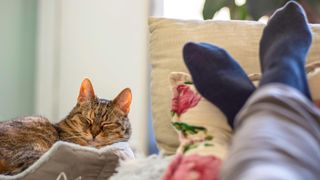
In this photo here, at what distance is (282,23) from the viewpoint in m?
0.90

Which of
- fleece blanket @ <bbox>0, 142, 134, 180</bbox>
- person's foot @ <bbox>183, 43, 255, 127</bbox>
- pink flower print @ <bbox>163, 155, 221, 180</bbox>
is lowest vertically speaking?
fleece blanket @ <bbox>0, 142, 134, 180</bbox>

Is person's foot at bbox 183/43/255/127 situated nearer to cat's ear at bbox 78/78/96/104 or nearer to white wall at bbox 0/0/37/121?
cat's ear at bbox 78/78/96/104

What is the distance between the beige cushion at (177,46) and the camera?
0.98 metres

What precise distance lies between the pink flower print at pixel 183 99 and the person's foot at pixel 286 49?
140 mm

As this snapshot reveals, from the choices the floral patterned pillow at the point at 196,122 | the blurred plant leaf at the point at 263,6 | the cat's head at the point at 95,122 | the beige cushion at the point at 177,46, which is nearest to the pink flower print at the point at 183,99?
the floral patterned pillow at the point at 196,122

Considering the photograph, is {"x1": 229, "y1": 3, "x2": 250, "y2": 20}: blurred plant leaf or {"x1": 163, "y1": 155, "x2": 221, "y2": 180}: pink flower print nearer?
{"x1": 163, "y1": 155, "x2": 221, "y2": 180}: pink flower print

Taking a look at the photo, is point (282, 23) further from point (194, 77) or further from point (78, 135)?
point (78, 135)

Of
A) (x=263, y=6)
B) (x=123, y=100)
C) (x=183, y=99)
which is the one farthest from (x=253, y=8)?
(x=183, y=99)

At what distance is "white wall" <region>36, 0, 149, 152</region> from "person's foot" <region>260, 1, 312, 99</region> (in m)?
0.98

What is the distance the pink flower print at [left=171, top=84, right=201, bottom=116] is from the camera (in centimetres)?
83

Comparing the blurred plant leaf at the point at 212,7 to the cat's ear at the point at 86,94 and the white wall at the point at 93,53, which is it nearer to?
the white wall at the point at 93,53

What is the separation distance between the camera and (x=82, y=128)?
1.27 metres

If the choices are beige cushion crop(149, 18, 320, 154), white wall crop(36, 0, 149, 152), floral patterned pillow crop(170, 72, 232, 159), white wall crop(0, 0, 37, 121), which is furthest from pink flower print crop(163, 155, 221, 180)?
white wall crop(0, 0, 37, 121)

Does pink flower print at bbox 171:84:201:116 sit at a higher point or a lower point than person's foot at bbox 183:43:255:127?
lower
